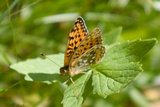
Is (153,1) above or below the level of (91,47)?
above

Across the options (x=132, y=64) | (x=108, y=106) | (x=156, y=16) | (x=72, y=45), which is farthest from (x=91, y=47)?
(x=156, y=16)

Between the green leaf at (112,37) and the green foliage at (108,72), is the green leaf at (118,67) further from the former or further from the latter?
the green leaf at (112,37)

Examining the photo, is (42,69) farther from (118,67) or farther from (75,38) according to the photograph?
(118,67)

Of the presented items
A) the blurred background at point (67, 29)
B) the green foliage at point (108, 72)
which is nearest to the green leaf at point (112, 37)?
the green foliage at point (108, 72)

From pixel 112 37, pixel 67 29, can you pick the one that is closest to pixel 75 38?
pixel 112 37

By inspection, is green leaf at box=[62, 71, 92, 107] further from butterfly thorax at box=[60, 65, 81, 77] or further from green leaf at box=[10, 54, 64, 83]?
green leaf at box=[10, 54, 64, 83]

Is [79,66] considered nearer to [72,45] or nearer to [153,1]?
[72,45]
